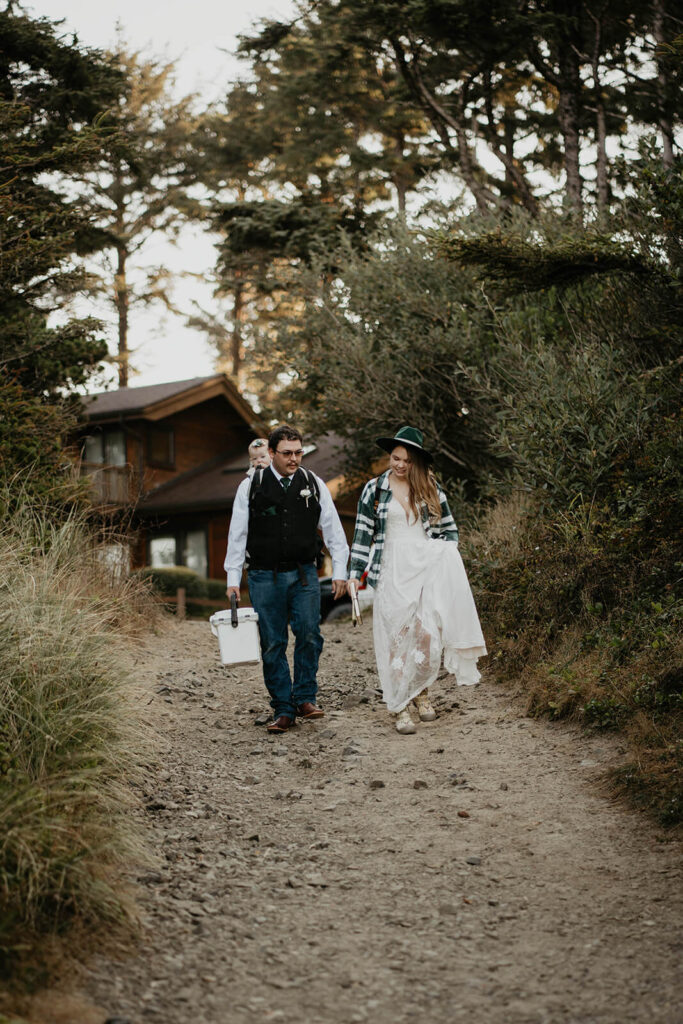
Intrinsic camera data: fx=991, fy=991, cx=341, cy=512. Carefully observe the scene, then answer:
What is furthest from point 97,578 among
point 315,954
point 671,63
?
point 671,63

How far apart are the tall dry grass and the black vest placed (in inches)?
47.5

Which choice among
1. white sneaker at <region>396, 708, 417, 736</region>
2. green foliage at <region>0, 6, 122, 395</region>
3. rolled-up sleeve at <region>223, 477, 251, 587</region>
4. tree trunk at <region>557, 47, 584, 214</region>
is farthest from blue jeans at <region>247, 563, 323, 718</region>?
tree trunk at <region>557, 47, 584, 214</region>

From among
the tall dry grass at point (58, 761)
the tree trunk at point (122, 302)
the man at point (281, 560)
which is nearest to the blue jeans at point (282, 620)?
the man at point (281, 560)

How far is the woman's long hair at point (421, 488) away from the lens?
7242 millimetres

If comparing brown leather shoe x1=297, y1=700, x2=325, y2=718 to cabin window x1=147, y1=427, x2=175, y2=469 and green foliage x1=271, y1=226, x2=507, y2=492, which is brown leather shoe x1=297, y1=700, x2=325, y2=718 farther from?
cabin window x1=147, y1=427, x2=175, y2=469

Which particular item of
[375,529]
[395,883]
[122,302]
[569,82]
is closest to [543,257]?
[375,529]

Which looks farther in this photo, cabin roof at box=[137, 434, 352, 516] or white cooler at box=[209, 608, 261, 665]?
cabin roof at box=[137, 434, 352, 516]

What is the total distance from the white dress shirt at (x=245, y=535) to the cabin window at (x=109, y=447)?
19.4 meters

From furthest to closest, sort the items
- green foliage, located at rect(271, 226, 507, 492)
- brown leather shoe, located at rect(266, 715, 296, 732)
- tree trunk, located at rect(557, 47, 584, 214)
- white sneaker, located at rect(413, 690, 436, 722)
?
tree trunk, located at rect(557, 47, 584, 214) → green foliage, located at rect(271, 226, 507, 492) → white sneaker, located at rect(413, 690, 436, 722) → brown leather shoe, located at rect(266, 715, 296, 732)

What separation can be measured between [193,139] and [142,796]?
27.1 m

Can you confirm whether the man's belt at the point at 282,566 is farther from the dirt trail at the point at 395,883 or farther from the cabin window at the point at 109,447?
the cabin window at the point at 109,447

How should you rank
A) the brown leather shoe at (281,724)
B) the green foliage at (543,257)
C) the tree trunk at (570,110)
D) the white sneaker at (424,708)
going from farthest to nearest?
the tree trunk at (570,110) → the green foliage at (543,257) → the white sneaker at (424,708) → the brown leather shoe at (281,724)

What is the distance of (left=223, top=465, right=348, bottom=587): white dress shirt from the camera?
7.21m

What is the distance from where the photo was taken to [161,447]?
27.1 metres
